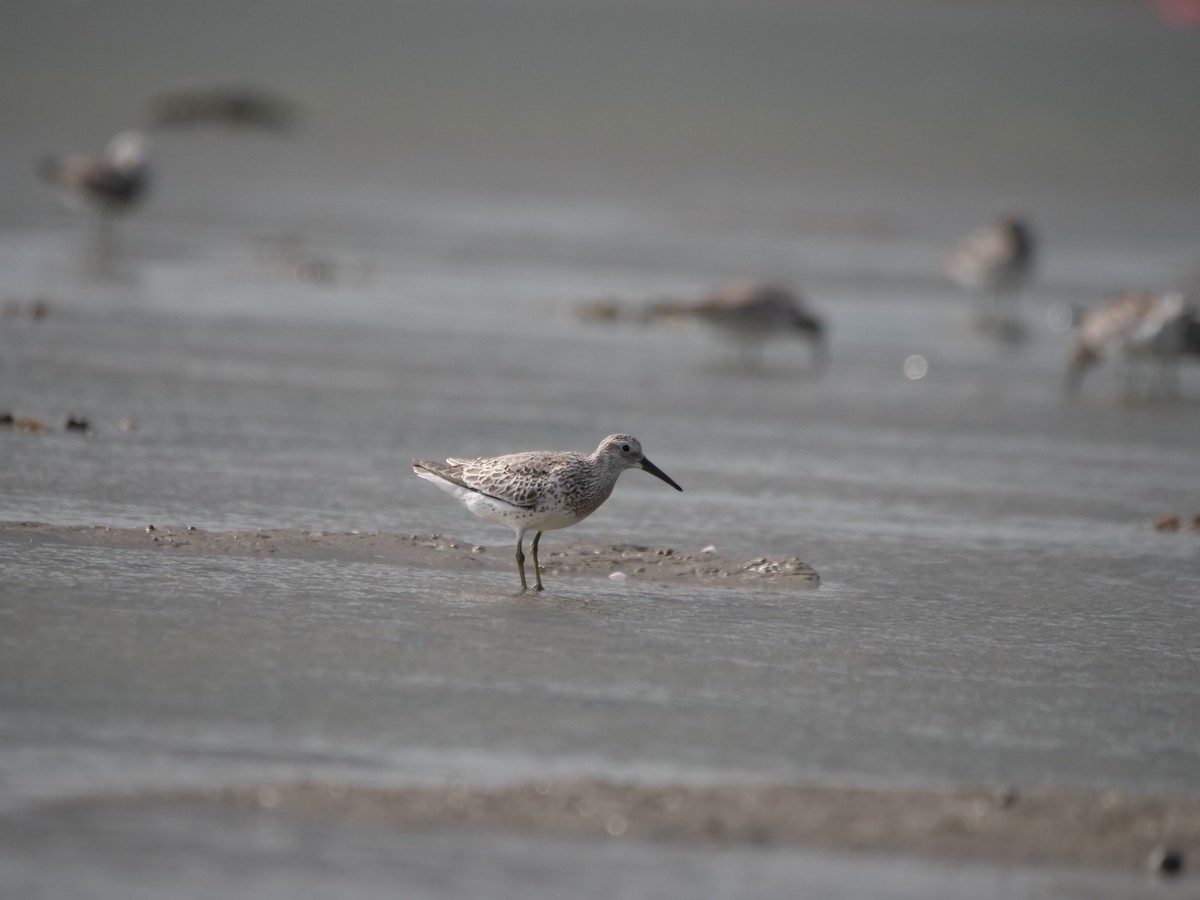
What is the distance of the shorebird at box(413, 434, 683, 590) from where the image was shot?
9430mm

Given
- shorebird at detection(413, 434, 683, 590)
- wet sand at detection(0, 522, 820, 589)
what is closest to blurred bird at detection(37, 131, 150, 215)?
wet sand at detection(0, 522, 820, 589)

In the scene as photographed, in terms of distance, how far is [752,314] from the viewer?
1831 cm

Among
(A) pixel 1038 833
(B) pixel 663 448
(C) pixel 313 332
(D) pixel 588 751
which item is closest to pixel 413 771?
(D) pixel 588 751

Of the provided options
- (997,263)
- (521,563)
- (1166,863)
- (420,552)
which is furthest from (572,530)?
(997,263)

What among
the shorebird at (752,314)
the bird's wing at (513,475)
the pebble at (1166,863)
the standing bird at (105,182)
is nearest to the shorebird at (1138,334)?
the shorebird at (752,314)

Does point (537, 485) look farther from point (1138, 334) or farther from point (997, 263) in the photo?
point (997, 263)

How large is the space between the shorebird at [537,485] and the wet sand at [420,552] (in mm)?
309

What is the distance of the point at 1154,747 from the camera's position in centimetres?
734

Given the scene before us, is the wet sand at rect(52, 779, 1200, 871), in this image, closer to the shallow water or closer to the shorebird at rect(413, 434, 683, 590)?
the shallow water

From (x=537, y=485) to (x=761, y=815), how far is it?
11.0 feet

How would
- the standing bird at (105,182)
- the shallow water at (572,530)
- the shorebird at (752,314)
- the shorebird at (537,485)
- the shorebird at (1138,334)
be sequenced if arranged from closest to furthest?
1. the shallow water at (572,530)
2. the shorebird at (537,485)
3. the shorebird at (1138,334)
4. the shorebird at (752,314)
5. the standing bird at (105,182)

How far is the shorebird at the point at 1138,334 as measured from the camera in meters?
17.6

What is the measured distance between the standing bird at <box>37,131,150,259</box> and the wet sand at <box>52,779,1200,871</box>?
1714 cm

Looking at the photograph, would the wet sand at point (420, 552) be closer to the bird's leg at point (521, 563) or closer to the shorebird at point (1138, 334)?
the bird's leg at point (521, 563)
